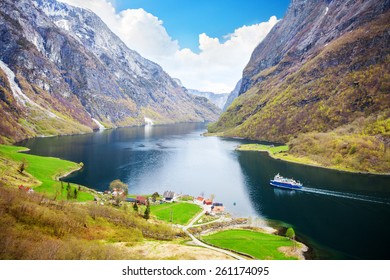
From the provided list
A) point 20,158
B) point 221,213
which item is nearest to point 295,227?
point 221,213

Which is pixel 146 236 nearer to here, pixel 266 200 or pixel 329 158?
pixel 266 200

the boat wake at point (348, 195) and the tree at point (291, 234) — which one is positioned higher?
the boat wake at point (348, 195)

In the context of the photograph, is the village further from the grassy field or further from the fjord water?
the grassy field

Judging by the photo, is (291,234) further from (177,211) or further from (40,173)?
(40,173)

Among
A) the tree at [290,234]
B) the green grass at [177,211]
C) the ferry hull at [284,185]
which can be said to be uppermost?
the ferry hull at [284,185]

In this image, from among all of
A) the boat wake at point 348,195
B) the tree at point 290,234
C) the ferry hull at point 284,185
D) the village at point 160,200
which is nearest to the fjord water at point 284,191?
the boat wake at point 348,195

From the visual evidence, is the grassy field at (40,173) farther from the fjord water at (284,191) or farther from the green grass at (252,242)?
the green grass at (252,242)
